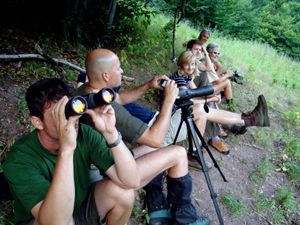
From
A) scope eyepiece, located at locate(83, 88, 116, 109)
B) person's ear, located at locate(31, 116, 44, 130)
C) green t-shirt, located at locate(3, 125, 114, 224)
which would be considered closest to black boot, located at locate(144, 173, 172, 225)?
green t-shirt, located at locate(3, 125, 114, 224)

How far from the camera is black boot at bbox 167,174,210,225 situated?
3012 mm

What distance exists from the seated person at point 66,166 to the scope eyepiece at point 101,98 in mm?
50

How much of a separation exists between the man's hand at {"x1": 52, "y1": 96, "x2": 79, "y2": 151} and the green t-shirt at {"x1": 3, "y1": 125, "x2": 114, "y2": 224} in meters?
0.29

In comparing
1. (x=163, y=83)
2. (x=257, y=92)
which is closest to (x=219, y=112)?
(x=163, y=83)

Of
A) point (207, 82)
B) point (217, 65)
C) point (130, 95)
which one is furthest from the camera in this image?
point (217, 65)

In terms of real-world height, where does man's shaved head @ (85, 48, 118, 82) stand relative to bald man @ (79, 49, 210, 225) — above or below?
above

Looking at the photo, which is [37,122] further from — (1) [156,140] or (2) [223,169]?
(2) [223,169]

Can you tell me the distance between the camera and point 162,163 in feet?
9.27

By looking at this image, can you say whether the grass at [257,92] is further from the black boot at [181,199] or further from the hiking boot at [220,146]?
the black boot at [181,199]

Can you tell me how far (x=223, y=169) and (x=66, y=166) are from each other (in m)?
3.02

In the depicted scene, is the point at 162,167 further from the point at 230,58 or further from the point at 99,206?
the point at 230,58

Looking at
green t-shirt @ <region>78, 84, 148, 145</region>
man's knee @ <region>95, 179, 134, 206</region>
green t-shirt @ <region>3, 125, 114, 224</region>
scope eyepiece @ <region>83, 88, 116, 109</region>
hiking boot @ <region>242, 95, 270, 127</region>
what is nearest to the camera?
green t-shirt @ <region>3, 125, 114, 224</region>

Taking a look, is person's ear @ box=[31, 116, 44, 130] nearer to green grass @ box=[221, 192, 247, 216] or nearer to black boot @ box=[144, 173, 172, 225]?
black boot @ box=[144, 173, 172, 225]

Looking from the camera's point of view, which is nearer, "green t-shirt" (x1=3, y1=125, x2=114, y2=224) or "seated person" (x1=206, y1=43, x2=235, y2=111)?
"green t-shirt" (x1=3, y1=125, x2=114, y2=224)
